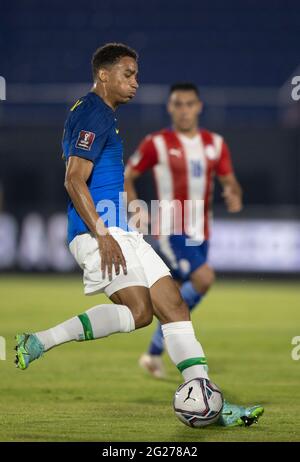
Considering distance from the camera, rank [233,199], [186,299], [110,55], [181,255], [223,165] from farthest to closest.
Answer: [223,165]
[233,199]
[181,255]
[186,299]
[110,55]

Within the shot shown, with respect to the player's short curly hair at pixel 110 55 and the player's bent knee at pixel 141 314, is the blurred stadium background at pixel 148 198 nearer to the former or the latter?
the player's bent knee at pixel 141 314

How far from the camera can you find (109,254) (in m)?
5.05

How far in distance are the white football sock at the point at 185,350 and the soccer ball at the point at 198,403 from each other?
9cm

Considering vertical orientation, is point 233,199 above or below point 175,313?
above

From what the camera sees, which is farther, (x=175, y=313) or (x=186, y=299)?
(x=186, y=299)

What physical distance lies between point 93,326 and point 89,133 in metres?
1.00

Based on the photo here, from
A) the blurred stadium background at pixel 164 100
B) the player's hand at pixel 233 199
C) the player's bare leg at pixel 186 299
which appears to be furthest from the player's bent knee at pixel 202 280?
the blurred stadium background at pixel 164 100

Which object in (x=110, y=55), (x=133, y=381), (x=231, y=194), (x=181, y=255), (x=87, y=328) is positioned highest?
(x=110, y=55)

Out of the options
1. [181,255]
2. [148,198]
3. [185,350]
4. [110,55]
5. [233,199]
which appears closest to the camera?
[185,350]

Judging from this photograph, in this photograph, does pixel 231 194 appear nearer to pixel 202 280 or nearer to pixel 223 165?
pixel 223 165

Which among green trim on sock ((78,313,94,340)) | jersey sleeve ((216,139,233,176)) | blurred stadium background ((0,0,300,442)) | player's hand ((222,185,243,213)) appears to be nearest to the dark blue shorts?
player's hand ((222,185,243,213))

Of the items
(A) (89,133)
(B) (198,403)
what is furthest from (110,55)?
(B) (198,403)
